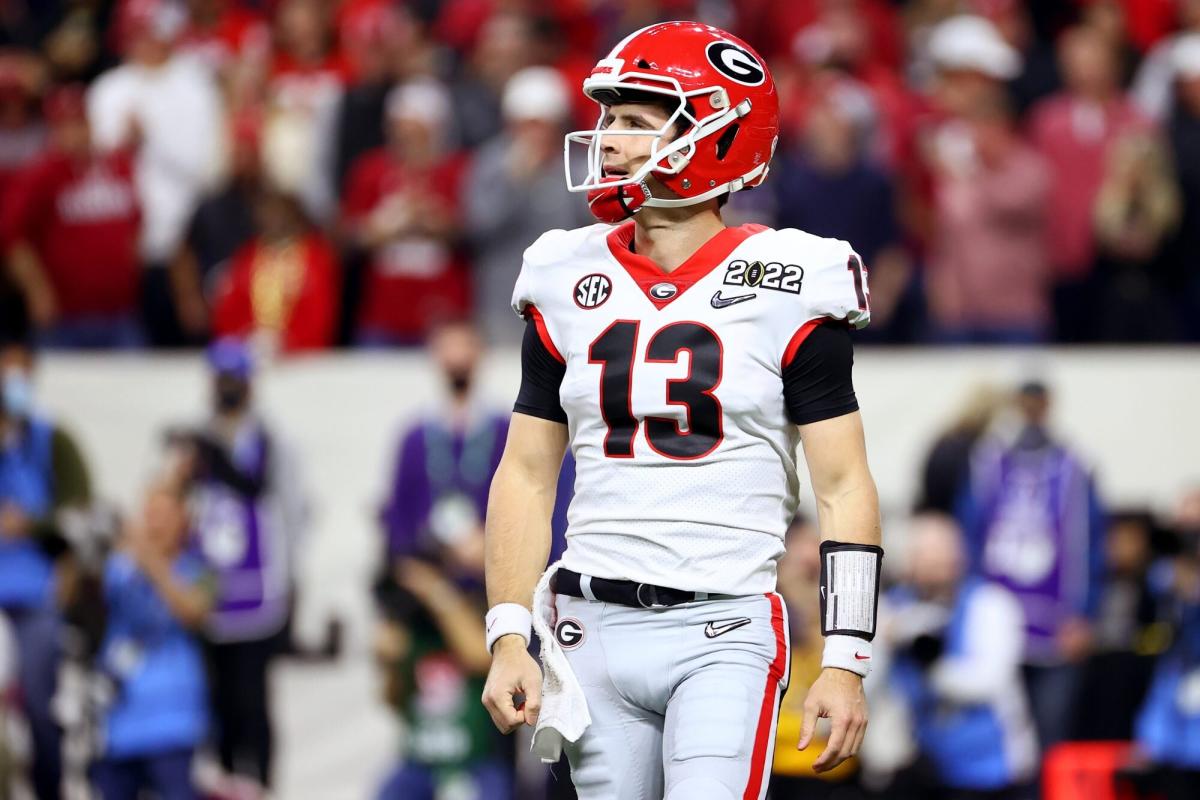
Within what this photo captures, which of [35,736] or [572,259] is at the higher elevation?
[572,259]

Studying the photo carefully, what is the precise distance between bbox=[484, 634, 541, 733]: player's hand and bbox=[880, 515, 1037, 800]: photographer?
4.76 metres

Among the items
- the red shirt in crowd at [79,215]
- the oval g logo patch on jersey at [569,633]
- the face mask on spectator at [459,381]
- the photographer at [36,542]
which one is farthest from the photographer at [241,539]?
the oval g logo patch on jersey at [569,633]

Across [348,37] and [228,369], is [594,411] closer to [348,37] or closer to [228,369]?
[228,369]

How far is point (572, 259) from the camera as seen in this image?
455 cm

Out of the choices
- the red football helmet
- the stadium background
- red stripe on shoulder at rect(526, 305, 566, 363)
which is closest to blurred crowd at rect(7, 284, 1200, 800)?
the stadium background

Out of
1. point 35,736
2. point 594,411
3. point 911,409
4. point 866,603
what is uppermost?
point 594,411

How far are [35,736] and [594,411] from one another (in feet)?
19.0

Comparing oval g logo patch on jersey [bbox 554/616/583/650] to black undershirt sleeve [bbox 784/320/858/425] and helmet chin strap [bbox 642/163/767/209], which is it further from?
helmet chin strap [bbox 642/163/767/209]

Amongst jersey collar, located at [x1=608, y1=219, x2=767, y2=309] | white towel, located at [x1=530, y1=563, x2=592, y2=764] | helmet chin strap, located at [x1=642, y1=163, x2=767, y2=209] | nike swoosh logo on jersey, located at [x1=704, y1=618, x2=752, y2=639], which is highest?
helmet chin strap, located at [x1=642, y1=163, x2=767, y2=209]

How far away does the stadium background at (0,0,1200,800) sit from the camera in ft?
38.1

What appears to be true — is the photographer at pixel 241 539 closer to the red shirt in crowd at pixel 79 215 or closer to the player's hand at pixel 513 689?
the red shirt in crowd at pixel 79 215

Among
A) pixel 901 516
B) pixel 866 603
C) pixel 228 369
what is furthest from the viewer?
pixel 901 516

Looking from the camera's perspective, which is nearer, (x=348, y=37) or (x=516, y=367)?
(x=516, y=367)

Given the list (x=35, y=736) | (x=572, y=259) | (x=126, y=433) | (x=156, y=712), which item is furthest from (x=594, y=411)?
(x=126, y=433)
